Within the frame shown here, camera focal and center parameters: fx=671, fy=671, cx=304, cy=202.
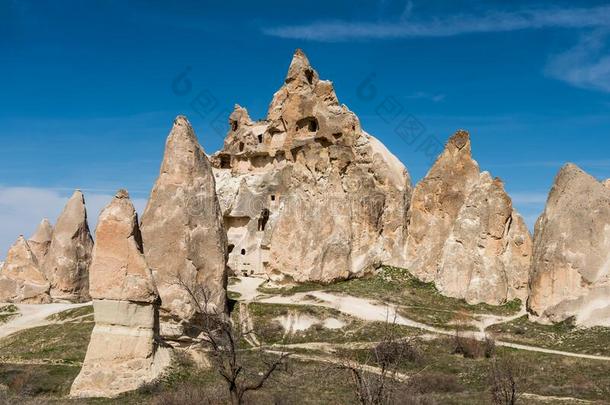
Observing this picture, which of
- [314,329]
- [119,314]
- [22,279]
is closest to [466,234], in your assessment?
[314,329]

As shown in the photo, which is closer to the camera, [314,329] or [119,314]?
[119,314]

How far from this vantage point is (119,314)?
58.2 feet

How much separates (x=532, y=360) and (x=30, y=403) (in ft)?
52.7

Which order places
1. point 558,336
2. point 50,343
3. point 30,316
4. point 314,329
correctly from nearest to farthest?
point 50,343 < point 558,336 < point 314,329 < point 30,316

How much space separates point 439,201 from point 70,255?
861 inches

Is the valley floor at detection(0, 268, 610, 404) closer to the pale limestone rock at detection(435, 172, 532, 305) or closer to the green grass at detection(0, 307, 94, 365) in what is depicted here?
the green grass at detection(0, 307, 94, 365)

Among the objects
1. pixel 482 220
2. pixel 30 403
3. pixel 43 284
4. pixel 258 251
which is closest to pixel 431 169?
pixel 482 220

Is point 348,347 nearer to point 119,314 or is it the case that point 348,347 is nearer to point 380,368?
point 380,368

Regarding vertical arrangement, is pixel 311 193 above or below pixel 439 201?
below

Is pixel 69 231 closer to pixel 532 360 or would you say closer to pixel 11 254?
pixel 11 254

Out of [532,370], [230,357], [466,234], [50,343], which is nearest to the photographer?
[230,357]

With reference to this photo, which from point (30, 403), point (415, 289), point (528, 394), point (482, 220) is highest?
point (482, 220)

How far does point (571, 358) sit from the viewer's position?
23266 mm

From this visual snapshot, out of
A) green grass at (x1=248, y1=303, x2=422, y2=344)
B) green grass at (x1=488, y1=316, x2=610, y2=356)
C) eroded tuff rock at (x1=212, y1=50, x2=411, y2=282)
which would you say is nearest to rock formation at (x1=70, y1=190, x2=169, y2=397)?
green grass at (x1=248, y1=303, x2=422, y2=344)
